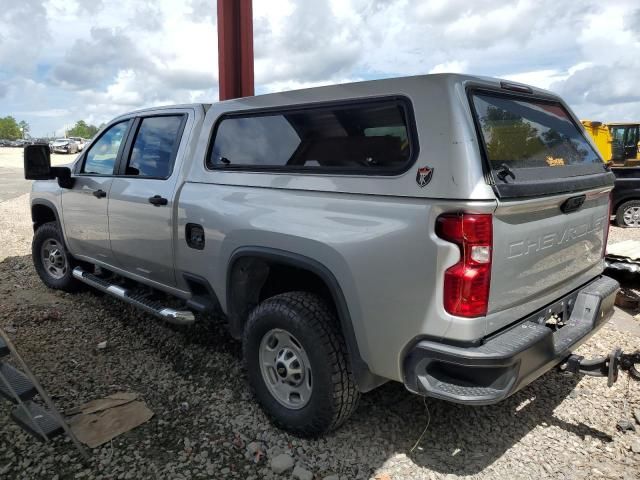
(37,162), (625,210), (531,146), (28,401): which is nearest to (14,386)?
(28,401)

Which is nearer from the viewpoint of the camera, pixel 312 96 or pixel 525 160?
pixel 525 160

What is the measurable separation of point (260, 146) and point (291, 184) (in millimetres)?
464

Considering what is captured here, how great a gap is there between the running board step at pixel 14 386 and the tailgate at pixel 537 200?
7.54 ft

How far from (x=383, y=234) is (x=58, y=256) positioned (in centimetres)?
432

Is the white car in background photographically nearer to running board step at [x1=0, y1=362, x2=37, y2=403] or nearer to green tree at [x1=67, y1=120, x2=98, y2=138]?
running board step at [x1=0, y1=362, x2=37, y2=403]

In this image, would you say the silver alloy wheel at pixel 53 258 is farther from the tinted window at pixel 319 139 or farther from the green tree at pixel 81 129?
the green tree at pixel 81 129

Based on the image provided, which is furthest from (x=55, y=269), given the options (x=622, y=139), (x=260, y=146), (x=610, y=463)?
(x=622, y=139)

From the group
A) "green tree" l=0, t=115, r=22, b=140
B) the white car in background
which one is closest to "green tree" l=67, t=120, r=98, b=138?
"green tree" l=0, t=115, r=22, b=140

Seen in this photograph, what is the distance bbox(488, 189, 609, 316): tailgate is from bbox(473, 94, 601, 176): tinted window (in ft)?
0.78

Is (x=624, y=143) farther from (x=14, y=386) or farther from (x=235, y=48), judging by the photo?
(x=14, y=386)

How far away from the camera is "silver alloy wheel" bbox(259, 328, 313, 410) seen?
2812mm

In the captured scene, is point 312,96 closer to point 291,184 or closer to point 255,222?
point 291,184

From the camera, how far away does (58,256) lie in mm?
5352

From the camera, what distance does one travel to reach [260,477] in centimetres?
260
